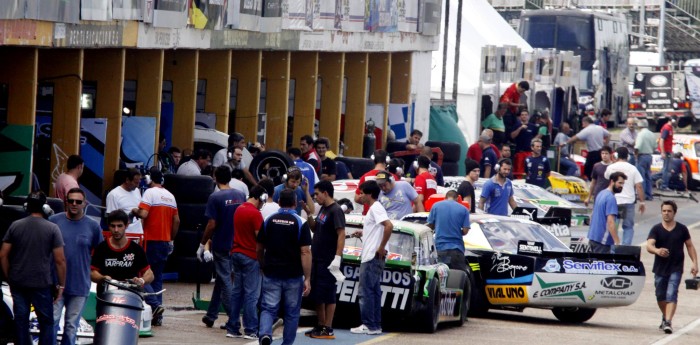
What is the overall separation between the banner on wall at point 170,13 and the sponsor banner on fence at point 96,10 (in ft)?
4.98

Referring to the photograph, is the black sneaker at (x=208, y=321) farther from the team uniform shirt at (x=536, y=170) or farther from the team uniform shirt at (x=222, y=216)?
the team uniform shirt at (x=536, y=170)

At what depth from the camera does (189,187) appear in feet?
61.0

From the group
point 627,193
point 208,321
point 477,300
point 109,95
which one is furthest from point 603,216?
point 208,321

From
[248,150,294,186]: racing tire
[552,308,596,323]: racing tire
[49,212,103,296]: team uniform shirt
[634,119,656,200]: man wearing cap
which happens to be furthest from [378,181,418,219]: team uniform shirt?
[634,119,656,200]: man wearing cap

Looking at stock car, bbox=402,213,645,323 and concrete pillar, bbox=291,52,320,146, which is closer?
stock car, bbox=402,213,645,323

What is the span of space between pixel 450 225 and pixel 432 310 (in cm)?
163

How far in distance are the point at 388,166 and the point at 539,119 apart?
15.4m

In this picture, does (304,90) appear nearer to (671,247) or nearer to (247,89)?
(247,89)

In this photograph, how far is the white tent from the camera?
117 feet

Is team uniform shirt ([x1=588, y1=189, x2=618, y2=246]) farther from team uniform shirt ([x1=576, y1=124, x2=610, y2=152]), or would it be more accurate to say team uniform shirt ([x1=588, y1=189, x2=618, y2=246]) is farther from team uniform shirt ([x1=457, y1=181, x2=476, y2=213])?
team uniform shirt ([x1=576, y1=124, x2=610, y2=152])

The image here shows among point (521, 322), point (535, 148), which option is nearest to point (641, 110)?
point (535, 148)

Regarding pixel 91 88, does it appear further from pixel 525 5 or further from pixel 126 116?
pixel 525 5

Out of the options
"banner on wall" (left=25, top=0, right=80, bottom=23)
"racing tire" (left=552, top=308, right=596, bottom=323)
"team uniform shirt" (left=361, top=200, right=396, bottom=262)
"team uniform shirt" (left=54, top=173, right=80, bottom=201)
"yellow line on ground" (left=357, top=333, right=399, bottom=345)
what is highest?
"banner on wall" (left=25, top=0, right=80, bottom=23)

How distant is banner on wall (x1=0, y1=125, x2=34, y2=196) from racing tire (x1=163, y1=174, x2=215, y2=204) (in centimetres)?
180
